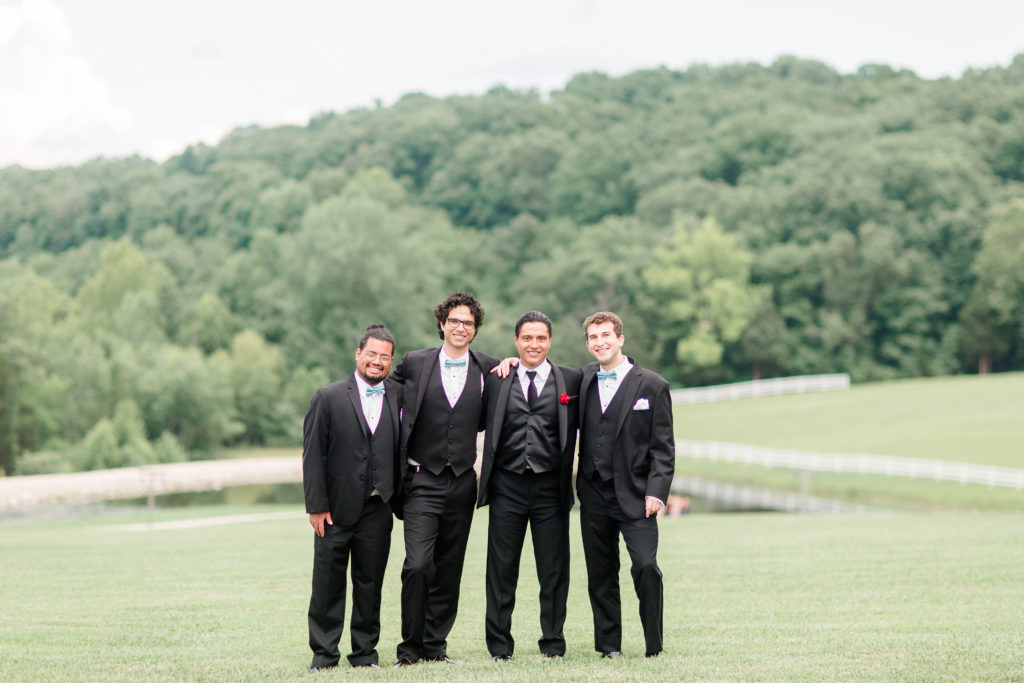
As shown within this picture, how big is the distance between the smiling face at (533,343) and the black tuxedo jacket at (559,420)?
114 mm

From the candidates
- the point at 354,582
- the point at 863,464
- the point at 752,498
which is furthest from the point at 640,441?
the point at 863,464

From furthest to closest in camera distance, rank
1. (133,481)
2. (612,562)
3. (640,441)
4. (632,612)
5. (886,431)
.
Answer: (886,431) < (133,481) < (632,612) < (612,562) < (640,441)

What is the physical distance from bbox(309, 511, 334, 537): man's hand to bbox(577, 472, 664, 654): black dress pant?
5.16ft

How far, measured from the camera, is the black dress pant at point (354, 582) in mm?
6648

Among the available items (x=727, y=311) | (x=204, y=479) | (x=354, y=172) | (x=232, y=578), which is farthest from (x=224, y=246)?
(x=232, y=578)

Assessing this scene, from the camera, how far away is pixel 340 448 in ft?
22.0

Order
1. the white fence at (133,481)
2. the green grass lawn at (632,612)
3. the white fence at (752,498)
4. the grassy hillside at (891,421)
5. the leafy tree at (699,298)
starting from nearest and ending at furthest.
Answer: the green grass lawn at (632,612) < the white fence at (752,498) < the white fence at (133,481) < the grassy hillside at (891,421) < the leafy tree at (699,298)

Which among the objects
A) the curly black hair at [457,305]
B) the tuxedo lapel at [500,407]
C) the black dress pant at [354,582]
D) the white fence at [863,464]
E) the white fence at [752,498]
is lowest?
the white fence at [752,498]

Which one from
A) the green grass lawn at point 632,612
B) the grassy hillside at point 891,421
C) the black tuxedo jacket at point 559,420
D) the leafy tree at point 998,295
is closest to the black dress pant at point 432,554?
the black tuxedo jacket at point 559,420

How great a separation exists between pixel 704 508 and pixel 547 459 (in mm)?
24178

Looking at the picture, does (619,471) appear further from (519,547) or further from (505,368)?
(505,368)

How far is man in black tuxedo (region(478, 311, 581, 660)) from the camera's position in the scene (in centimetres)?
674

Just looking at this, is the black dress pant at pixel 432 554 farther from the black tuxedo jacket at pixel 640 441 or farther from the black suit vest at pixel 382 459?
the black tuxedo jacket at pixel 640 441

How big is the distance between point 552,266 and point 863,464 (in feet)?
135
